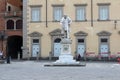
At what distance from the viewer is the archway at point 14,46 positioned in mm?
64438

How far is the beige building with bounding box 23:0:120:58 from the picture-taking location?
57812 millimetres

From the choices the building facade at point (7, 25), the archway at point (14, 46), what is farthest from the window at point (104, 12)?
the archway at point (14, 46)

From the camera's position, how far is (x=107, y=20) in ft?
191

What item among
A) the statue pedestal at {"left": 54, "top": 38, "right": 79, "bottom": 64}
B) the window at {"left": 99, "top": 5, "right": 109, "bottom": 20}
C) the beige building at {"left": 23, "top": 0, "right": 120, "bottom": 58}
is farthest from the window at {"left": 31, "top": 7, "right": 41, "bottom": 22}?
the statue pedestal at {"left": 54, "top": 38, "right": 79, "bottom": 64}

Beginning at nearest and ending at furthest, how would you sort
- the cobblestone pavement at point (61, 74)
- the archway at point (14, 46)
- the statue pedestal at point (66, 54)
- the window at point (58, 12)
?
the cobblestone pavement at point (61, 74) < the statue pedestal at point (66, 54) < the window at point (58, 12) < the archway at point (14, 46)

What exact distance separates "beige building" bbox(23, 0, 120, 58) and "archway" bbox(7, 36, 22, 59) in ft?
17.1

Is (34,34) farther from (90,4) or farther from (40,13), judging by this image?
(90,4)

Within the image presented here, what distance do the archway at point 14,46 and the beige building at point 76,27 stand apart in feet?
17.1

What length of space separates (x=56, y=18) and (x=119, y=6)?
8.66 meters

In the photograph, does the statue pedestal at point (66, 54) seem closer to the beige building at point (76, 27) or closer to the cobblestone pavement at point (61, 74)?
the cobblestone pavement at point (61, 74)

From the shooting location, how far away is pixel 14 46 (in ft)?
218

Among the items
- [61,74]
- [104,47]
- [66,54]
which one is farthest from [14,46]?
[61,74]

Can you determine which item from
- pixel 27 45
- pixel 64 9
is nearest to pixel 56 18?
pixel 64 9

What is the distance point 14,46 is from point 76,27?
12.1m
